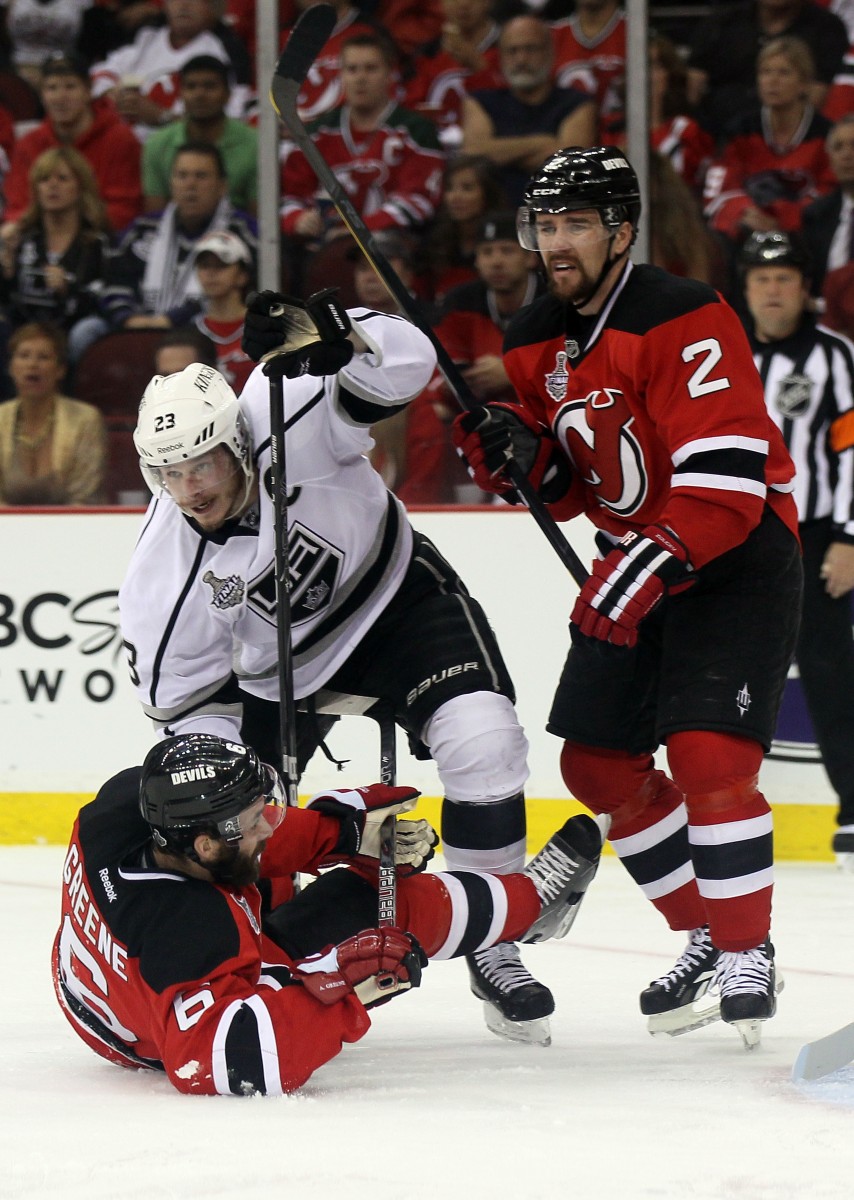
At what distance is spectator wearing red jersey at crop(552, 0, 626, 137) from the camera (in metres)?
5.48


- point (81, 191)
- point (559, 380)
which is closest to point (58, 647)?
point (81, 191)

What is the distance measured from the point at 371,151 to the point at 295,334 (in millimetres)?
2956

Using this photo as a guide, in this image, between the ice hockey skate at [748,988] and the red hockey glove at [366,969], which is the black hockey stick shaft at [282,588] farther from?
the ice hockey skate at [748,988]

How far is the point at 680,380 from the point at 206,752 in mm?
822

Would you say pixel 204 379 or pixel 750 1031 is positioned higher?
pixel 204 379

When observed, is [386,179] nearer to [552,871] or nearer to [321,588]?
[321,588]

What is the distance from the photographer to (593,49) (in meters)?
5.56

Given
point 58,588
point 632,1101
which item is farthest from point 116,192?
point 632,1101

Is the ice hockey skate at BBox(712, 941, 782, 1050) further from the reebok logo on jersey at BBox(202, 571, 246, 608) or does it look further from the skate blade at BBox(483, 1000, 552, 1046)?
the reebok logo on jersey at BBox(202, 571, 246, 608)

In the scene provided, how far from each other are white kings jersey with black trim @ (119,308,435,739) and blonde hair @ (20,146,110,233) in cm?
276

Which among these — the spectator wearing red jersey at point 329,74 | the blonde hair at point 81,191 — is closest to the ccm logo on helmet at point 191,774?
the blonde hair at point 81,191

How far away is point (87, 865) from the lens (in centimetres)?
234

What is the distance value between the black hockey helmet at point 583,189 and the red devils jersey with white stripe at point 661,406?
94mm

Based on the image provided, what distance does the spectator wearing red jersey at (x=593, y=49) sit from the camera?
548 cm
